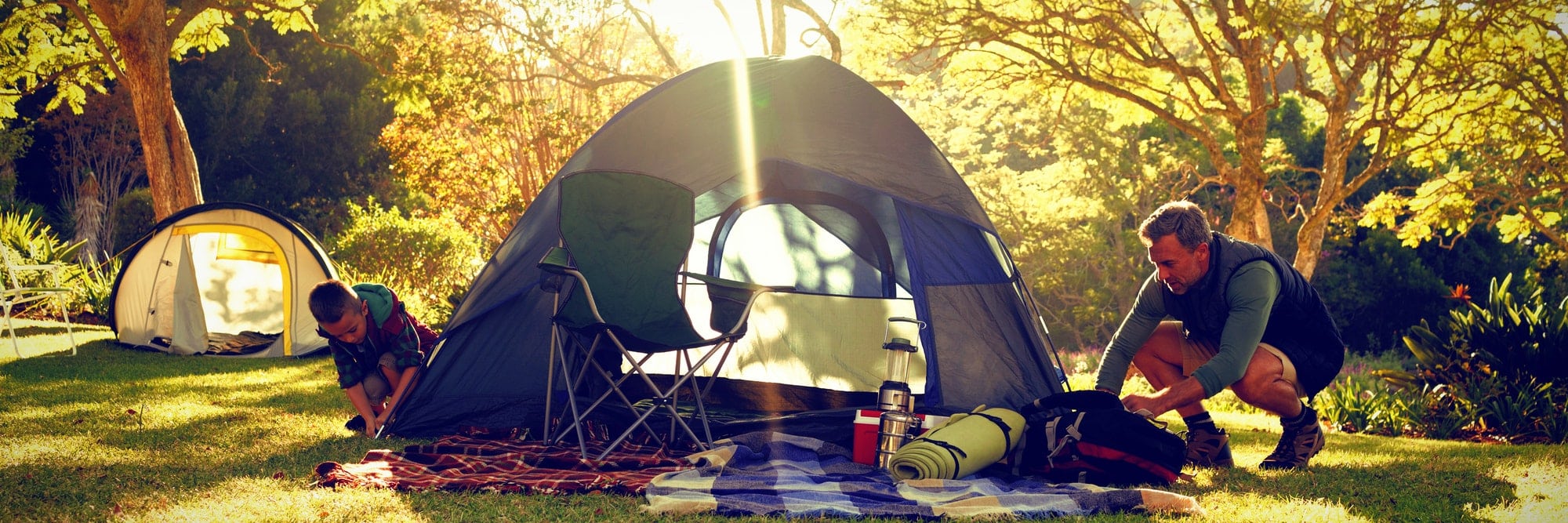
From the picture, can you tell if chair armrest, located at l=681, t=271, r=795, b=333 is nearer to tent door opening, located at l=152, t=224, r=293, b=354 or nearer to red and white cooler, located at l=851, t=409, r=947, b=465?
red and white cooler, located at l=851, t=409, r=947, b=465

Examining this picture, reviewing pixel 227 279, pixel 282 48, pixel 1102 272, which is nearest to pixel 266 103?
pixel 282 48

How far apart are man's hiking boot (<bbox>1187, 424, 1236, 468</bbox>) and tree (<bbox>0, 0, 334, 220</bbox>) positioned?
26.9 feet

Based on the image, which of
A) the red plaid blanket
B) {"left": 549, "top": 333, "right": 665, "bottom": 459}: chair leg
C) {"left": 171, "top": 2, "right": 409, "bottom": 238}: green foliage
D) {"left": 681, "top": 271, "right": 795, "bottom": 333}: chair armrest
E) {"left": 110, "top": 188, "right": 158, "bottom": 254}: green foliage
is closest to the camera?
the red plaid blanket

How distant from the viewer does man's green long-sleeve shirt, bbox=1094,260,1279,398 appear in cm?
296

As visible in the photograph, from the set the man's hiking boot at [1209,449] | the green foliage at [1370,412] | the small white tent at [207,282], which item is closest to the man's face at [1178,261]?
the man's hiking boot at [1209,449]

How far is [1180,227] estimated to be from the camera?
3066mm

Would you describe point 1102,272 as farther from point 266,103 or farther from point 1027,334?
point 266,103

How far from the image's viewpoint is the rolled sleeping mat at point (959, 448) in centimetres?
291

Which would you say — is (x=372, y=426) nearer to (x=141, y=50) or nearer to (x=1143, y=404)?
(x=1143, y=404)

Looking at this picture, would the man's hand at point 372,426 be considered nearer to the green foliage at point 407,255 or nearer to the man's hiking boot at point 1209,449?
the man's hiking boot at point 1209,449

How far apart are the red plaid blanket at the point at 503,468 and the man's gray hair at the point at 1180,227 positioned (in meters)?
1.51

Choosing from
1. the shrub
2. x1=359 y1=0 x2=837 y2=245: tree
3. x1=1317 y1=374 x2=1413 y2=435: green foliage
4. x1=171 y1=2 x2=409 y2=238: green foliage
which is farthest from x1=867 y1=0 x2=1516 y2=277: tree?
x1=171 y1=2 x2=409 y2=238: green foliage

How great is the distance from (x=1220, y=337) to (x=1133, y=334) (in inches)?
10.0

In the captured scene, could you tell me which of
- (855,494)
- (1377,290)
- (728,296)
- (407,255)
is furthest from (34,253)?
(1377,290)
